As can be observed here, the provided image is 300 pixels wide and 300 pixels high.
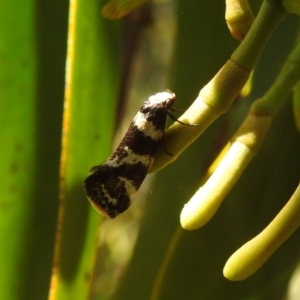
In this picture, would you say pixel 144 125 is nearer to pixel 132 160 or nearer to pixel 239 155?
pixel 132 160

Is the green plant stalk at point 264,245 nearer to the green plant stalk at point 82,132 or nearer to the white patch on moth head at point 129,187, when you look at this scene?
the white patch on moth head at point 129,187

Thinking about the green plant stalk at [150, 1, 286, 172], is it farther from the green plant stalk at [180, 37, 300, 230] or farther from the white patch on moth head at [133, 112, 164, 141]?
the white patch on moth head at [133, 112, 164, 141]

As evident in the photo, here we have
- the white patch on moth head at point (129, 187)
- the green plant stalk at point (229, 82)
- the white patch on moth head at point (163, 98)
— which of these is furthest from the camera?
the white patch on moth head at point (163, 98)

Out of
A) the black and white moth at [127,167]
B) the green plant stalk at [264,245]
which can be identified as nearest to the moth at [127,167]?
the black and white moth at [127,167]

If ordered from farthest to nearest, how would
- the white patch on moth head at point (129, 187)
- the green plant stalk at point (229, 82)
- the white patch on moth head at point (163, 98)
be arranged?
1. the white patch on moth head at point (163, 98)
2. the white patch on moth head at point (129, 187)
3. the green plant stalk at point (229, 82)

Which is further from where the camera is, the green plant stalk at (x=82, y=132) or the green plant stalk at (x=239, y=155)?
the green plant stalk at (x=82, y=132)

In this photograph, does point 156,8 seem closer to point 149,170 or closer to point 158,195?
point 158,195

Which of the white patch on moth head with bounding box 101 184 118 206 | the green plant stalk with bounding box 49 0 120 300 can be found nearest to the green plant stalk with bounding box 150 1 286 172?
the white patch on moth head with bounding box 101 184 118 206

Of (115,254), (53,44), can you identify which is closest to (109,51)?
(53,44)
